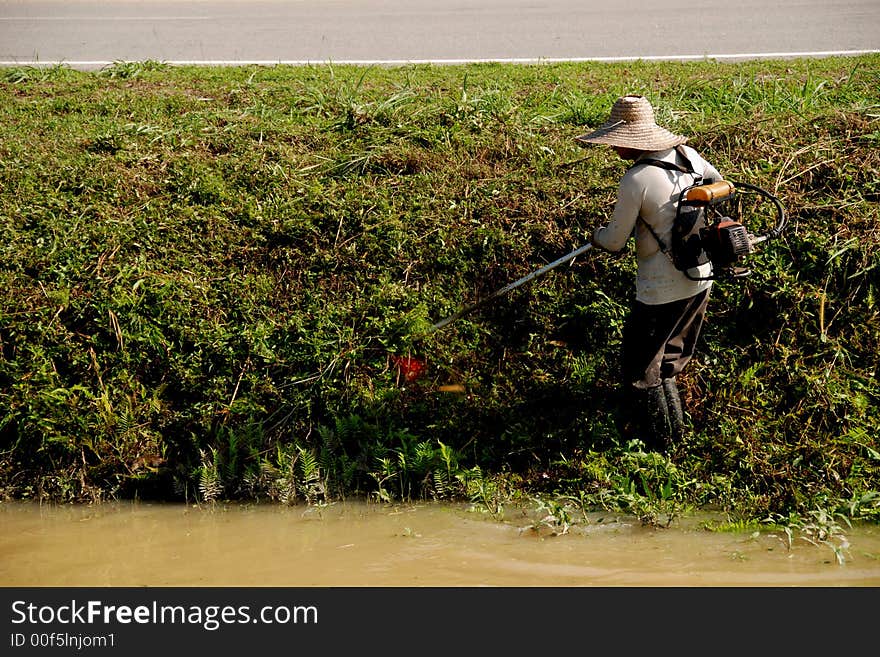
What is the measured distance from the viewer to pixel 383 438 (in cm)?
518

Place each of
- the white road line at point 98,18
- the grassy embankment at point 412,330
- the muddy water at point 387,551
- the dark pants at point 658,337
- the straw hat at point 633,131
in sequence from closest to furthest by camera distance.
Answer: the muddy water at point 387,551
the straw hat at point 633,131
the dark pants at point 658,337
the grassy embankment at point 412,330
the white road line at point 98,18

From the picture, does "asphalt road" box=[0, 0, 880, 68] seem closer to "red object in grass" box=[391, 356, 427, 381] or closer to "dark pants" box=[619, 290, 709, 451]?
"red object in grass" box=[391, 356, 427, 381]

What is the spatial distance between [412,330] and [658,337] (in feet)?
4.57

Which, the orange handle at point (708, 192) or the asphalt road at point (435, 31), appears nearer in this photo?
the orange handle at point (708, 192)

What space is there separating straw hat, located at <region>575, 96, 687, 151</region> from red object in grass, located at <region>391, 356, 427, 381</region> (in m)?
1.61

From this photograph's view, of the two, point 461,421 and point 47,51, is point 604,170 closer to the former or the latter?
point 461,421

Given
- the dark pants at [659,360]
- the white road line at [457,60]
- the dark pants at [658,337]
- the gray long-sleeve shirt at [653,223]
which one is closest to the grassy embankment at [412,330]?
the dark pants at [659,360]

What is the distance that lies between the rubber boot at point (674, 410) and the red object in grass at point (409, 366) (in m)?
1.36

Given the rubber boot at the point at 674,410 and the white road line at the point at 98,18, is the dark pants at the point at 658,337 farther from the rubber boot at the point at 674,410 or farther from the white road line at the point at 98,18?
the white road line at the point at 98,18

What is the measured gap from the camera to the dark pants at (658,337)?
468cm

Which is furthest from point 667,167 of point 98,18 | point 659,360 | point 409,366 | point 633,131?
point 98,18

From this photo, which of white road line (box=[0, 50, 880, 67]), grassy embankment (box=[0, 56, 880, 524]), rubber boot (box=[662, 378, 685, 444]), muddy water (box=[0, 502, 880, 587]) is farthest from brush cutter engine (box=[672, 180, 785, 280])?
white road line (box=[0, 50, 880, 67])

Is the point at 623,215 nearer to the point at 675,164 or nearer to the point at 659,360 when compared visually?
the point at 675,164

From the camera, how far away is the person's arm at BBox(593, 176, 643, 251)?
175 inches
